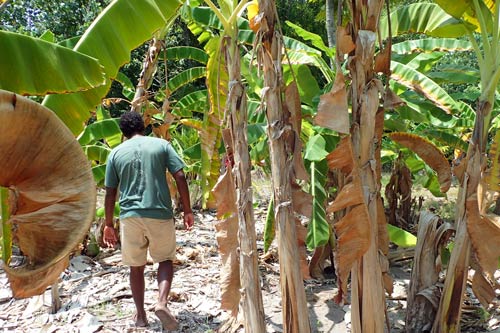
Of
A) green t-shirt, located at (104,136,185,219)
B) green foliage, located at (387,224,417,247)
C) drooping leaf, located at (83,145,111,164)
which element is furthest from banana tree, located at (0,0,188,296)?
drooping leaf, located at (83,145,111,164)

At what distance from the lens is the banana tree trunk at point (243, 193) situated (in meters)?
2.77

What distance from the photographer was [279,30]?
2.57m

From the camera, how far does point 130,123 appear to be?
382cm

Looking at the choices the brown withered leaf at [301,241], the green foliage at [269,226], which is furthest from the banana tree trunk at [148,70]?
the brown withered leaf at [301,241]

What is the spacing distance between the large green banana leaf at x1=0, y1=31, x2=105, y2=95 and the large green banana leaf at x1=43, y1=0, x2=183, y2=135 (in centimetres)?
40

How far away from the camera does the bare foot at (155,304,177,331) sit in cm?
357

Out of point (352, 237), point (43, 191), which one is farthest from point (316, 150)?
point (43, 191)

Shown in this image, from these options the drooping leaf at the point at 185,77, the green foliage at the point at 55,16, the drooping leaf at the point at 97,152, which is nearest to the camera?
the drooping leaf at the point at 97,152

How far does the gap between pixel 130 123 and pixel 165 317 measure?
1.60 m

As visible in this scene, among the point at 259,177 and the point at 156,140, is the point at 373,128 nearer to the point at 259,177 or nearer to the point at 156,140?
the point at 156,140

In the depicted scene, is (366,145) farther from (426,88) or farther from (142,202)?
(426,88)

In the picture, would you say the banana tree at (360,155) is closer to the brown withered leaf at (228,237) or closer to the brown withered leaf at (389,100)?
the brown withered leaf at (389,100)

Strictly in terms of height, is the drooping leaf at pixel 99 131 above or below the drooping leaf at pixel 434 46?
below

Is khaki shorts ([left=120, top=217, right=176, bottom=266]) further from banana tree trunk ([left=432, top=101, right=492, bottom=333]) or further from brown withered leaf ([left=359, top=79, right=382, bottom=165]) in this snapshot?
banana tree trunk ([left=432, top=101, right=492, bottom=333])
